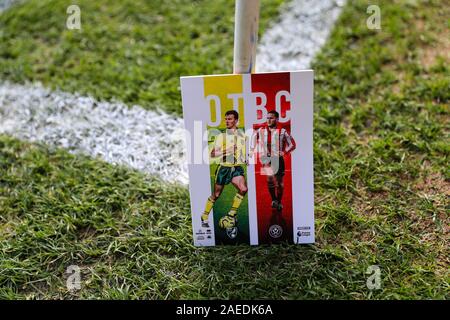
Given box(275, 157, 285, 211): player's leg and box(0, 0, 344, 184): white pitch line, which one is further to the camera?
box(0, 0, 344, 184): white pitch line

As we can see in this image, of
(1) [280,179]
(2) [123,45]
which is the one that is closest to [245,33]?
(1) [280,179]

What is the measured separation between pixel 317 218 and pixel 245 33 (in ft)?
1.94

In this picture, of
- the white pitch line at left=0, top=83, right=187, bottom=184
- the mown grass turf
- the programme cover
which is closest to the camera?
the programme cover

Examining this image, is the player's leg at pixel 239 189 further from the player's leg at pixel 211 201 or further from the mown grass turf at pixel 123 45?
the mown grass turf at pixel 123 45

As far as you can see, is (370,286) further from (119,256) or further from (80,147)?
(80,147)

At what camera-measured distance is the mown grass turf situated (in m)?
2.31

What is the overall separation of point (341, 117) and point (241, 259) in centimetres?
77

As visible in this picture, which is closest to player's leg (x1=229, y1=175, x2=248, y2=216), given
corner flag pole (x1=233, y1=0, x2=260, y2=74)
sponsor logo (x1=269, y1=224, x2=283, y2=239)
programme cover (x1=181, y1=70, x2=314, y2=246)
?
programme cover (x1=181, y1=70, x2=314, y2=246)

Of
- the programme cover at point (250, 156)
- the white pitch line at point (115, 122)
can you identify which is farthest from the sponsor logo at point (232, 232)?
the white pitch line at point (115, 122)

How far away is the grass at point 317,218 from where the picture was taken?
60.1 inches

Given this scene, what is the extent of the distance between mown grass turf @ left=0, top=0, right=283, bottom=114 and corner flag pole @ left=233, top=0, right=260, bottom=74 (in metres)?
0.60

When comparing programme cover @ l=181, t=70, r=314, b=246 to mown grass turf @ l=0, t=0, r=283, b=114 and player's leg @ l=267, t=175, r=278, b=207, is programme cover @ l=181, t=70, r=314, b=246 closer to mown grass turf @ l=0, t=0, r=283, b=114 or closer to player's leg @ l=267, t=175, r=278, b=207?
player's leg @ l=267, t=175, r=278, b=207

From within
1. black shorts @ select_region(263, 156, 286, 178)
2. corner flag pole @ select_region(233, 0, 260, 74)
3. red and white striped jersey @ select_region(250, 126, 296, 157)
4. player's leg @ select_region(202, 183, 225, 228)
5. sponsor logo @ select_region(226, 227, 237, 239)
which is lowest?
sponsor logo @ select_region(226, 227, 237, 239)

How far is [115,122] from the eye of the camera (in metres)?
2.15
